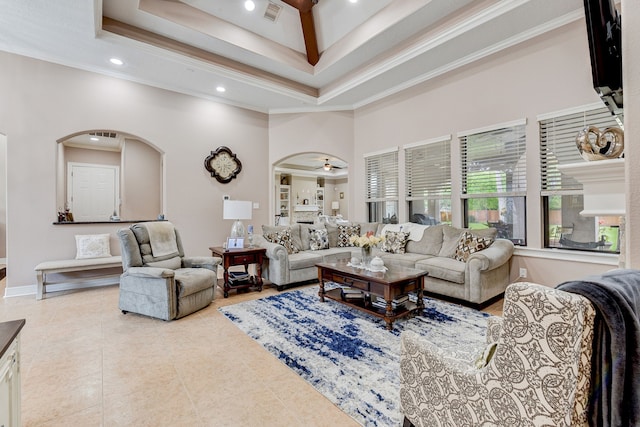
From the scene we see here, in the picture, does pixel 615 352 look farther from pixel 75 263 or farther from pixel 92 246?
pixel 92 246

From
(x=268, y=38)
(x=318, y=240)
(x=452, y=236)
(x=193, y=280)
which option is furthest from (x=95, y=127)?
(x=452, y=236)

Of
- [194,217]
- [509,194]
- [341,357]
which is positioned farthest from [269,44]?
[341,357]

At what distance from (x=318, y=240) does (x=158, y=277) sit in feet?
8.70

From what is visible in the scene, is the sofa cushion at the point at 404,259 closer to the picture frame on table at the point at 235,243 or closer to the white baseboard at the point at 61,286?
the picture frame on table at the point at 235,243

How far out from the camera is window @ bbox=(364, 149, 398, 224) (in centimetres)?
560

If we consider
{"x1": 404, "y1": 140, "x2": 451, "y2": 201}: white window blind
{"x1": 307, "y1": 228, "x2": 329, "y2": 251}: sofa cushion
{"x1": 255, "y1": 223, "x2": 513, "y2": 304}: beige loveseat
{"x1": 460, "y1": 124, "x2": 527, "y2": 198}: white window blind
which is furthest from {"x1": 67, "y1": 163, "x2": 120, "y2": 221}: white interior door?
{"x1": 460, "y1": 124, "x2": 527, "y2": 198}: white window blind

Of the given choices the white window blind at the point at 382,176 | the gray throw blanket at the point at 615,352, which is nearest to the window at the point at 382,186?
the white window blind at the point at 382,176

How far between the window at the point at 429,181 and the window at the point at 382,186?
31cm

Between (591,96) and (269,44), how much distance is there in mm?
4269

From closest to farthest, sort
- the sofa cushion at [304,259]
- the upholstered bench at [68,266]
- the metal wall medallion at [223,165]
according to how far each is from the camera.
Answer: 1. the upholstered bench at [68,266]
2. the sofa cushion at [304,259]
3. the metal wall medallion at [223,165]

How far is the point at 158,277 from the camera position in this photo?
309cm

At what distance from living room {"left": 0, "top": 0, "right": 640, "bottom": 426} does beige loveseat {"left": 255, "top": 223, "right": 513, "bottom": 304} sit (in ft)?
1.45

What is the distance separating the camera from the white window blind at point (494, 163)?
12.9ft

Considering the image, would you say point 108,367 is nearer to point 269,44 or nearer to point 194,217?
point 194,217
